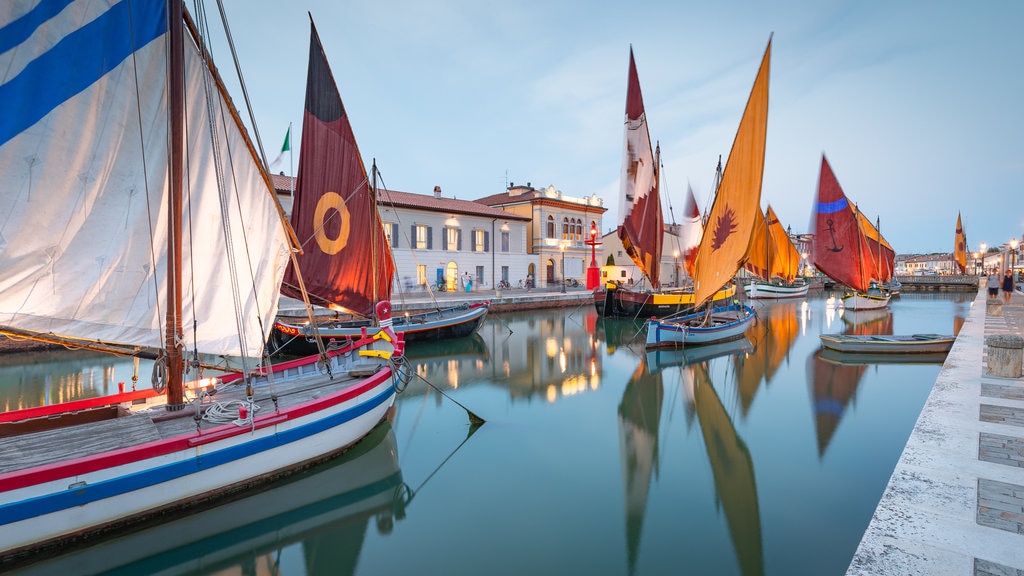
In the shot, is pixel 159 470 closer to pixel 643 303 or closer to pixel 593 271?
pixel 643 303

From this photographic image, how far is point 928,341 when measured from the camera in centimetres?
1459

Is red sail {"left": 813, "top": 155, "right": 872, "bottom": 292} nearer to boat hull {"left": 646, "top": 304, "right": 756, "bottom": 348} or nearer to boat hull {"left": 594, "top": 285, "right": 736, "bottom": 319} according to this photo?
boat hull {"left": 594, "top": 285, "right": 736, "bottom": 319}

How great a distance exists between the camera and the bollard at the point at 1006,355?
8109 mm

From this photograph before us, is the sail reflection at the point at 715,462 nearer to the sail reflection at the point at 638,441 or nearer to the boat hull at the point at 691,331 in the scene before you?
the sail reflection at the point at 638,441

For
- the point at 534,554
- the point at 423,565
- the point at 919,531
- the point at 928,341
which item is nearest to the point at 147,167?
the point at 423,565

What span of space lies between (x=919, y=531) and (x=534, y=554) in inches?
130

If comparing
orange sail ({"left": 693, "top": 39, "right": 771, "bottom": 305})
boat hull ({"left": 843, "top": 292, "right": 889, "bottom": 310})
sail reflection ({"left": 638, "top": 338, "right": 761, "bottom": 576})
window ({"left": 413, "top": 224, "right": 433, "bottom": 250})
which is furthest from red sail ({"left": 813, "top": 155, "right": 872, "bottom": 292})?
window ({"left": 413, "top": 224, "right": 433, "bottom": 250})

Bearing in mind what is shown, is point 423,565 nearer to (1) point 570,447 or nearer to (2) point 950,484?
(1) point 570,447

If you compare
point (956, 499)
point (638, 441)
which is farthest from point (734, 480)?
point (956, 499)

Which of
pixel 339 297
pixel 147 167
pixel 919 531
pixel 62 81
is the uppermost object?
pixel 62 81

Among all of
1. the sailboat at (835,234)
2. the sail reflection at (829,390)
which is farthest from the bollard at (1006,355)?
the sailboat at (835,234)

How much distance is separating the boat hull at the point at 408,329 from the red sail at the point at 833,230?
19.1 m

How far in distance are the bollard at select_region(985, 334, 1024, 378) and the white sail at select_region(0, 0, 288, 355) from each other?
12.2m

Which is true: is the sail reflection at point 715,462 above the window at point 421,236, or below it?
below
